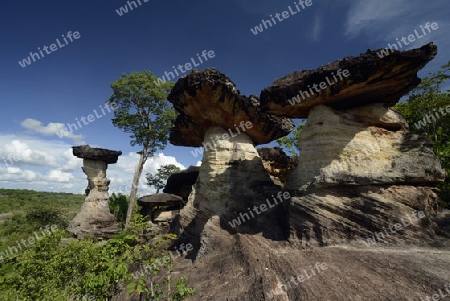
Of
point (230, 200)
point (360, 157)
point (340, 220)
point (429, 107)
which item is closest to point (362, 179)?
point (360, 157)

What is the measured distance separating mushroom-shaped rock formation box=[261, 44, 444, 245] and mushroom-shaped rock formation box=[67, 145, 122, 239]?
708 inches

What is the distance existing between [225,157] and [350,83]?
20.5ft

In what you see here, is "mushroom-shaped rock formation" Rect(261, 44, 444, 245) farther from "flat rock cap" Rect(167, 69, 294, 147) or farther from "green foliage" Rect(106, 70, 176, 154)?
"green foliage" Rect(106, 70, 176, 154)

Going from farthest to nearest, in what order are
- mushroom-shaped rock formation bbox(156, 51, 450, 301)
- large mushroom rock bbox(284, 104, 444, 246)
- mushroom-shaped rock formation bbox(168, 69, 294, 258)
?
mushroom-shaped rock formation bbox(168, 69, 294, 258) → large mushroom rock bbox(284, 104, 444, 246) → mushroom-shaped rock formation bbox(156, 51, 450, 301)

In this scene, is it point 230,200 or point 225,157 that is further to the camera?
point 225,157

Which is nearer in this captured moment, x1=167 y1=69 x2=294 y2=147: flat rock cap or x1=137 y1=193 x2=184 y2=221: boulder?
x1=167 y1=69 x2=294 y2=147: flat rock cap

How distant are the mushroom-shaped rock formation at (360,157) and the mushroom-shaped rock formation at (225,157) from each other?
1.90 metres

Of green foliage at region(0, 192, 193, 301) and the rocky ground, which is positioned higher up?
green foliage at region(0, 192, 193, 301)

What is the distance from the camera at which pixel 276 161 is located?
15.5 m

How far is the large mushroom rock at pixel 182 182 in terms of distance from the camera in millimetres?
21406

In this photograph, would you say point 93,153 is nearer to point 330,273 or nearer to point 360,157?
point 360,157

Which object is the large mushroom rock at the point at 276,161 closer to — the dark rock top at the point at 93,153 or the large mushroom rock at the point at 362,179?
the large mushroom rock at the point at 362,179

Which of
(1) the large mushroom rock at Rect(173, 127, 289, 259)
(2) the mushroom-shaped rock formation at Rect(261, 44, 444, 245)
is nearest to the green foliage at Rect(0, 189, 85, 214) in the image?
(1) the large mushroom rock at Rect(173, 127, 289, 259)

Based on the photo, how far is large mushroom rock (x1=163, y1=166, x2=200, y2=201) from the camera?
70.2 feet
